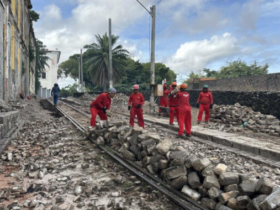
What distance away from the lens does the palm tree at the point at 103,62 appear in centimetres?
4572

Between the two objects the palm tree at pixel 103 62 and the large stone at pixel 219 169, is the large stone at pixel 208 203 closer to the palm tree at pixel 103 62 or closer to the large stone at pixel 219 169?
the large stone at pixel 219 169

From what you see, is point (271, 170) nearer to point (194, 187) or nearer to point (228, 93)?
point (194, 187)

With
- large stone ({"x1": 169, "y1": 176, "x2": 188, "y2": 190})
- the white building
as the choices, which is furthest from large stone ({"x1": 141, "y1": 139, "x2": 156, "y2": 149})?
the white building

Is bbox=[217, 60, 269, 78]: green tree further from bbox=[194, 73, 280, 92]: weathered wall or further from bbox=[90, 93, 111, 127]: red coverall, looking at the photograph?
bbox=[90, 93, 111, 127]: red coverall

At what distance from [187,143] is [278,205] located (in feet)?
16.4

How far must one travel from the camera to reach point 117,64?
151 feet

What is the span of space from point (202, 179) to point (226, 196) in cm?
59

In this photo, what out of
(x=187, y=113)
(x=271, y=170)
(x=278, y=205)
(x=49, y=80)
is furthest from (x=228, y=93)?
(x=49, y=80)

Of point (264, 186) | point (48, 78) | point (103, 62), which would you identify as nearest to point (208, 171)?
point (264, 186)

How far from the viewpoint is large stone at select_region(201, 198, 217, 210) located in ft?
11.5

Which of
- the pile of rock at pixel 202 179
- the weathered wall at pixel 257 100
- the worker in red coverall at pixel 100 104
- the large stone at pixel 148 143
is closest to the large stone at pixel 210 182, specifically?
the pile of rock at pixel 202 179

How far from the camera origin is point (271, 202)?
9.58 ft

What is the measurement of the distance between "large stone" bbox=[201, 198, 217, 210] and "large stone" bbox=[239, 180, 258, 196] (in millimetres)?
405

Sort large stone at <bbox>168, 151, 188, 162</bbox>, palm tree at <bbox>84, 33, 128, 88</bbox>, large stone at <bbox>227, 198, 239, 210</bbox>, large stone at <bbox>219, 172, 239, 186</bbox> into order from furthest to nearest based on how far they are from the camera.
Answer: palm tree at <bbox>84, 33, 128, 88</bbox> → large stone at <bbox>168, 151, 188, 162</bbox> → large stone at <bbox>219, 172, 239, 186</bbox> → large stone at <bbox>227, 198, 239, 210</bbox>
